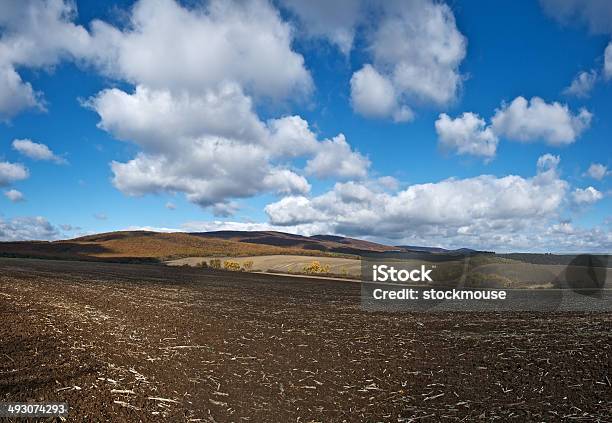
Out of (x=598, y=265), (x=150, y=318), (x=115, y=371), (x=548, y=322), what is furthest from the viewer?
(x=598, y=265)

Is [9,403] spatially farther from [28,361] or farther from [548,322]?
[548,322]

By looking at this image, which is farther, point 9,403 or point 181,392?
point 181,392

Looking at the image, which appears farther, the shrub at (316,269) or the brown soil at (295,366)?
the shrub at (316,269)

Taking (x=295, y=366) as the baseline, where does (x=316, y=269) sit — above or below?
above

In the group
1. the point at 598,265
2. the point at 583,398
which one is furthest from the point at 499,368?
the point at 598,265

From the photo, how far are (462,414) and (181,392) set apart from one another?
5.59 metres

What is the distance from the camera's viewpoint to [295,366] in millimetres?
11586

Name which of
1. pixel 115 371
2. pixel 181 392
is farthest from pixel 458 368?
pixel 115 371

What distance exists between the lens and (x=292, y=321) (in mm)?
19203

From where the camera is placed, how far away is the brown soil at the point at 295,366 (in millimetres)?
8492

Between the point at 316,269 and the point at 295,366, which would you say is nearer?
the point at 295,366

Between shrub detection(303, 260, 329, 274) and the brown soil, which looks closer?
the brown soil

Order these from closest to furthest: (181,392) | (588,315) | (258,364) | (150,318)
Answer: (181,392) → (258,364) → (150,318) → (588,315)

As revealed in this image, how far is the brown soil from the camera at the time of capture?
8.49m
